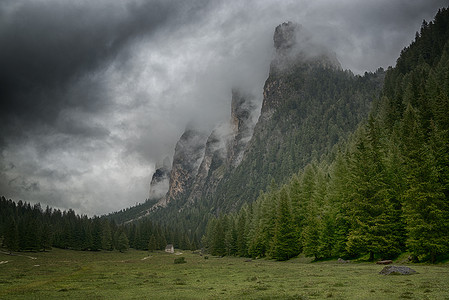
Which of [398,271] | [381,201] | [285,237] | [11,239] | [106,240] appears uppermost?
[381,201]

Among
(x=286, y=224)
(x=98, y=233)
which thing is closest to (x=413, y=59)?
(x=286, y=224)

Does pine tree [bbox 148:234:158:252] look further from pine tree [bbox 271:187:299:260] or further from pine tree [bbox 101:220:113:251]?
pine tree [bbox 271:187:299:260]

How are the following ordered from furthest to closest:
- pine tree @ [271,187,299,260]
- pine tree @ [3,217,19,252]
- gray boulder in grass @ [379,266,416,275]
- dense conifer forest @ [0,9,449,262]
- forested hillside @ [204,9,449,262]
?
1. pine tree @ [3,217,19,252]
2. pine tree @ [271,187,299,260]
3. dense conifer forest @ [0,9,449,262]
4. forested hillside @ [204,9,449,262]
5. gray boulder in grass @ [379,266,416,275]

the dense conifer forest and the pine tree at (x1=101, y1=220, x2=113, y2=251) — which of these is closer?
the dense conifer forest

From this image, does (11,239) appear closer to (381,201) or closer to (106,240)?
(106,240)

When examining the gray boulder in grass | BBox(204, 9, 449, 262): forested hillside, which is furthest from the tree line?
the gray boulder in grass

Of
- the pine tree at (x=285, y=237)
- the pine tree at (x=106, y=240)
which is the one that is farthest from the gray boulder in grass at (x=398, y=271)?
the pine tree at (x=106, y=240)

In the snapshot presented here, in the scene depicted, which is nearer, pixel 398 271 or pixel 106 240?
pixel 398 271

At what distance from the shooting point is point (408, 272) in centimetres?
2297

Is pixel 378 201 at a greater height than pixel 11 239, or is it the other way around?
pixel 378 201

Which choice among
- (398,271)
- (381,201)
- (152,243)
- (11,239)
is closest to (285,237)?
(381,201)

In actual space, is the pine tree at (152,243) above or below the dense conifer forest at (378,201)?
below

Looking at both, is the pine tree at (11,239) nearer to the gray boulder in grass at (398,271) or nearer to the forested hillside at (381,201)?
the forested hillside at (381,201)

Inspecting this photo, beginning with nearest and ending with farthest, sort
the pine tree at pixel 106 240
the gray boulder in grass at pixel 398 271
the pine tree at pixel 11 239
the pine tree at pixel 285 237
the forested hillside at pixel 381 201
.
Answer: the gray boulder in grass at pixel 398 271
the forested hillside at pixel 381 201
the pine tree at pixel 285 237
the pine tree at pixel 11 239
the pine tree at pixel 106 240
